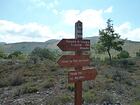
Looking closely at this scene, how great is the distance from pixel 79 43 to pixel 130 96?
848 cm

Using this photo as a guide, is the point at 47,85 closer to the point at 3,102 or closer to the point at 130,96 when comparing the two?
the point at 3,102

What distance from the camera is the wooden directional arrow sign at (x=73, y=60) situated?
29.7 ft

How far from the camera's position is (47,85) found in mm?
18797

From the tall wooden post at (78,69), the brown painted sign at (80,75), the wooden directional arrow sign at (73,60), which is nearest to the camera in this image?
the wooden directional arrow sign at (73,60)

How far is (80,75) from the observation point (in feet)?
31.4

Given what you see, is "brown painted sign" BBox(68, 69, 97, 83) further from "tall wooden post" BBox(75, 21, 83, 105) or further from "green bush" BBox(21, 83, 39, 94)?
"green bush" BBox(21, 83, 39, 94)

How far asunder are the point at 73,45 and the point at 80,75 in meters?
0.93

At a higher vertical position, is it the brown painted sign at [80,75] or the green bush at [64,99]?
the brown painted sign at [80,75]

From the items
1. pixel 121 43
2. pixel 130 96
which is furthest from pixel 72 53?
pixel 121 43

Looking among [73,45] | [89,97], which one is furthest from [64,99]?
[73,45]

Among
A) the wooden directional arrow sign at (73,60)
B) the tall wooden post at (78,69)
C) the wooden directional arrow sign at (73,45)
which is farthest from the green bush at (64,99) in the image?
the wooden directional arrow sign at (73,45)

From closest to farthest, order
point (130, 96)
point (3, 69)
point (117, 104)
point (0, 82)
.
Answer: point (117, 104) → point (130, 96) → point (0, 82) → point (3, 69)

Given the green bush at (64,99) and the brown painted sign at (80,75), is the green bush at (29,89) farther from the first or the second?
the brown painted sign at (80,75)

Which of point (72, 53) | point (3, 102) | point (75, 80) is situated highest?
point (72, 53)
